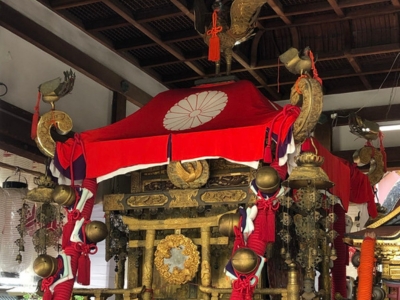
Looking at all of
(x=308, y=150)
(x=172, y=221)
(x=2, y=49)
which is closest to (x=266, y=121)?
(x=308, y=150)

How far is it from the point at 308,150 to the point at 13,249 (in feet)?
8.01

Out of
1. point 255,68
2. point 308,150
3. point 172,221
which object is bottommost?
point 172,221

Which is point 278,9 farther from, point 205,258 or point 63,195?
point 63,195

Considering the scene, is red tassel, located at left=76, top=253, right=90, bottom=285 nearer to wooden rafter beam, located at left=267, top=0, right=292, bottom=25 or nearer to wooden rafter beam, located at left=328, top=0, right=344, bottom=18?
wooden rafter beam, located at left=267, top=0, right=292, bottom=25

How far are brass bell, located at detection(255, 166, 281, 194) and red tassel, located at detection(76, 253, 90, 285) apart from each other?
1.23 meters

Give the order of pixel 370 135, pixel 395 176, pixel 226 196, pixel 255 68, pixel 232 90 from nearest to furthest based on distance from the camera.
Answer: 1. pixel 226 196
2. pixel 232 90
3. pixel 370 135
4. pixel 255 68
5. pixel 395 176

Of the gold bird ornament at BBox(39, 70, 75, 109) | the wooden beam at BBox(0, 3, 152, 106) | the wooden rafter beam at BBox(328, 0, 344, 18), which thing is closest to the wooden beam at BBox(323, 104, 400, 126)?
the wooden rafter beam at BBox(328, 0, 344, 18)

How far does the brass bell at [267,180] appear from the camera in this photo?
329cm

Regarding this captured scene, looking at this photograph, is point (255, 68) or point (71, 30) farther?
point (255, 68)

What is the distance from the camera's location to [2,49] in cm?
426

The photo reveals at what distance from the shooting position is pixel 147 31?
16.5ft

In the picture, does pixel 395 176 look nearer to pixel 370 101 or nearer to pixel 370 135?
pixel 370 101

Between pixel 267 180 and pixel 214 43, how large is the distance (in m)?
1.35

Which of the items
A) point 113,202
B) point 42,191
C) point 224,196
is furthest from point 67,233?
point 224,196
